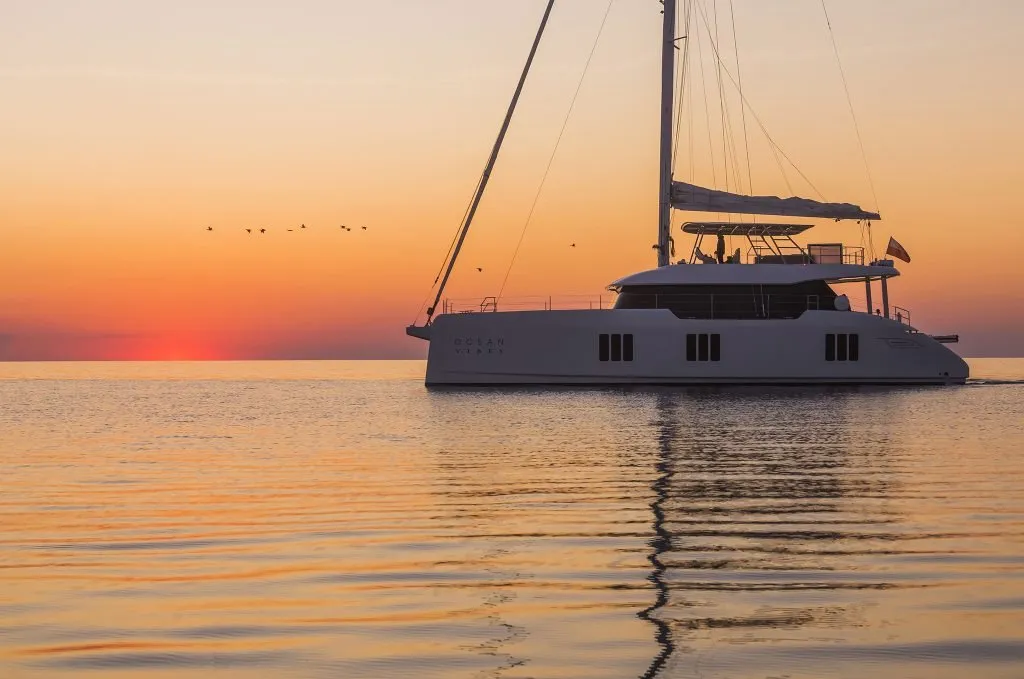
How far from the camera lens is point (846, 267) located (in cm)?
4591

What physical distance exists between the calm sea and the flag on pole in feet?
86.9

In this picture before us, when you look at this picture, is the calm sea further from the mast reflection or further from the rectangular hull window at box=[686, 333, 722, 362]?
the rectangular hull window at box=[686, 333, 722, 362]

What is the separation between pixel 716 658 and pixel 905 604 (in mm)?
1889

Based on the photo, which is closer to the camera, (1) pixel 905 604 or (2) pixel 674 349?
(1) pixel 905 604

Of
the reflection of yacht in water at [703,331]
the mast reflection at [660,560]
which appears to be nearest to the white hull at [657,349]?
the reflection of yacht in water at [703,331]

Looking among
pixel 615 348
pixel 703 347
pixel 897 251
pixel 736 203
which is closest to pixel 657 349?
pixel 615 348

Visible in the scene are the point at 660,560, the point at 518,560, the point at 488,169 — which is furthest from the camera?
the point at 488,169

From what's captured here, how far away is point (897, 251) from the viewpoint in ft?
152

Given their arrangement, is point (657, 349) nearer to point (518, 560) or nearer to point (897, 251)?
point (897, 251)

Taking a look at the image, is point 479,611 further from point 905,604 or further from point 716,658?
point 905,604

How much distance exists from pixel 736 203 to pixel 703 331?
16.3 ft

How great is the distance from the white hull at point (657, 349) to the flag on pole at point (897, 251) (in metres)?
2.64

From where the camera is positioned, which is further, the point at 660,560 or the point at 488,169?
the point at 488,169

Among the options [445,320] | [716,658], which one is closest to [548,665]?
[716,658]
